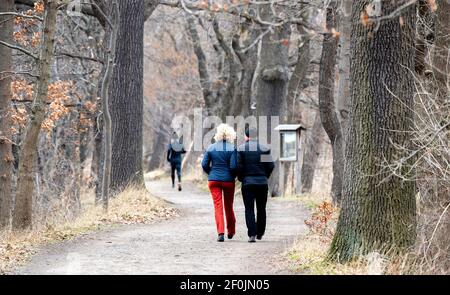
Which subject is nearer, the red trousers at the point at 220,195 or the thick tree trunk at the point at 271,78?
the red trousers at the point at 220,195

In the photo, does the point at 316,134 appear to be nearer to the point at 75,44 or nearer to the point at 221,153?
the point at 75,44

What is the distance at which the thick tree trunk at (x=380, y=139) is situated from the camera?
431 inches

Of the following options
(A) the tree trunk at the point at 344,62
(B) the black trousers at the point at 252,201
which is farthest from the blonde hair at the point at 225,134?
(A) the tree trunk at the point at 344,62

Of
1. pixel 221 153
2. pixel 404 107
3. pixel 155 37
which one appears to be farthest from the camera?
pixel 155 37

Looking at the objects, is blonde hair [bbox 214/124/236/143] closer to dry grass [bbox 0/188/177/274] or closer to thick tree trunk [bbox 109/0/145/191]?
dry grass [bbox 0/188/177/274]

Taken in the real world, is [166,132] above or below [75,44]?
below

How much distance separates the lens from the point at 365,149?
11.2 metres

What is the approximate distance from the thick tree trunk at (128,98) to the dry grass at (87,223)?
0.92m

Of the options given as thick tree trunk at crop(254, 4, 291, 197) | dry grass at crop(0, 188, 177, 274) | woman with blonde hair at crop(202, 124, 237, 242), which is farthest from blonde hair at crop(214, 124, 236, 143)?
thick tree trunk at crop(254, 4, 291, 197)

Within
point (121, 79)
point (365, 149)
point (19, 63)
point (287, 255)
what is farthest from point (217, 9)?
point (19, 63)

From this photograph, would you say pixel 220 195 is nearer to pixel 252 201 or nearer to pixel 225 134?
pixel 252 201

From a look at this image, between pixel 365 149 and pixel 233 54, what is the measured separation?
67.7 ft

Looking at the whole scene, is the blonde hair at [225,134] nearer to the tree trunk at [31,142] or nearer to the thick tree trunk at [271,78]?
the tree trunk at [31,142]
